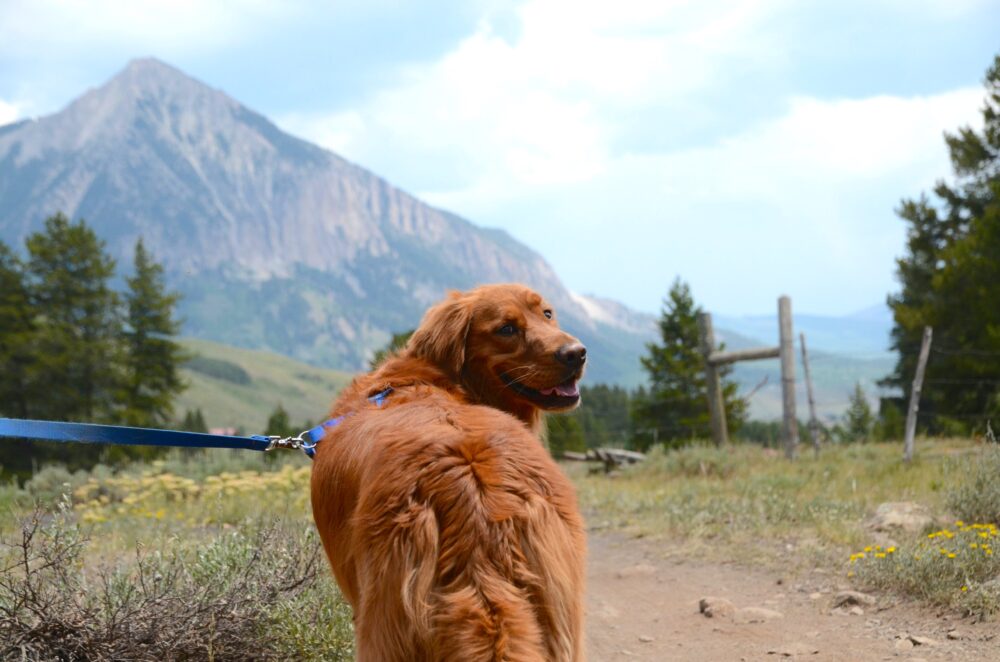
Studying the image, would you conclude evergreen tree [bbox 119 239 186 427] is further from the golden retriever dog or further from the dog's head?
the golden retriever dog

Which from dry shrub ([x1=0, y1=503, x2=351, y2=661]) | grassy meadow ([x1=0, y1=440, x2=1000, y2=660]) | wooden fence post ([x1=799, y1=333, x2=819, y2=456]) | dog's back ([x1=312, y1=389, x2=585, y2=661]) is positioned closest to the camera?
dog's back ([x1=312, y1=389, x2=585, y2=661])

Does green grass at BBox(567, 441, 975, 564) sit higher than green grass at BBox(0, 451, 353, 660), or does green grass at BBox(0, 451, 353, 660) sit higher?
green grass at BBox(0, 451, 353, 660)

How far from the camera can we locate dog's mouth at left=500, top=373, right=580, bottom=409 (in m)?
3.46

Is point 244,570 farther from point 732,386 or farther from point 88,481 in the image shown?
point 732,386

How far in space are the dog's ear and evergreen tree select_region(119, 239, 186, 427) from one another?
3911 centimetres

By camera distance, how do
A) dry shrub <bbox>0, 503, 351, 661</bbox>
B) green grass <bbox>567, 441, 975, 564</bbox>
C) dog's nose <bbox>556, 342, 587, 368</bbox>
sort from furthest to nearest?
green grass <bbox>567, 441, 975, 564</bbox>, dry shrub <bbox>0, 503, 351, 661</bbox>, dog's nose <bbox>556, 342, 587, 368</bbox>

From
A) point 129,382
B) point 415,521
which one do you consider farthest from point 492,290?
point 129,382

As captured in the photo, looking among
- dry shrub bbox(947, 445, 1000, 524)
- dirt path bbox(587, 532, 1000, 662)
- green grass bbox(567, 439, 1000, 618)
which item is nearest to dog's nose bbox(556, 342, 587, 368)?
dirt path bbox(587, 532, 1000, 662)

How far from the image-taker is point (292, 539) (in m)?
4.87

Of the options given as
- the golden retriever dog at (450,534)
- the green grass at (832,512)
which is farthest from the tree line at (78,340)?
the golden retriever dog at (450,534)

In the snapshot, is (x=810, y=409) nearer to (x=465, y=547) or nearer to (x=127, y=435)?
(x=127, y=435)

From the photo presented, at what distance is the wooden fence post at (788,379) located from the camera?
13.5 meters

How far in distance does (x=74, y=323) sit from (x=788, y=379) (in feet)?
125

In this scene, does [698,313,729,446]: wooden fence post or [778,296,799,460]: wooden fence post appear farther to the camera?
[698,313,729,446]: wooden fence post
